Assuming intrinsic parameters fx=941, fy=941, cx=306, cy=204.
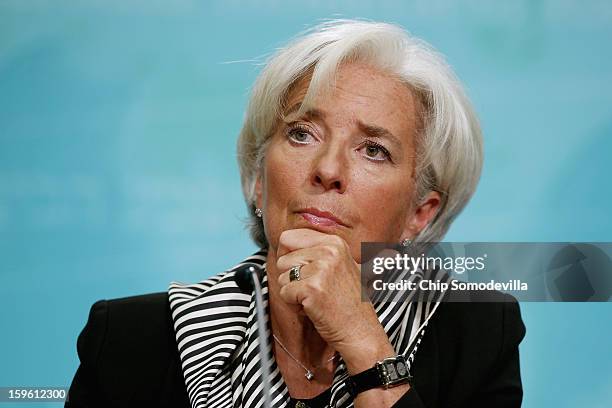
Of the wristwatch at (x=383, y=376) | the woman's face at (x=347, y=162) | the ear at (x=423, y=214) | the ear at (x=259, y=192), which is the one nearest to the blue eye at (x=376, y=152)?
the woman's face at (x=347, y=162)

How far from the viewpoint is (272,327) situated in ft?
7.62

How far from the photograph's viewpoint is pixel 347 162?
85.5 inches

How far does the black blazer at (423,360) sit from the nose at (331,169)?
43 centimetres

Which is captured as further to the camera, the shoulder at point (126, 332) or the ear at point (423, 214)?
the ear at point (423, 214)

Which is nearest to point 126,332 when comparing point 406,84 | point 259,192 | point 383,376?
point 259,192

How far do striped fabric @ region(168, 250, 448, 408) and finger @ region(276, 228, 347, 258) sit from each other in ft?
0.84

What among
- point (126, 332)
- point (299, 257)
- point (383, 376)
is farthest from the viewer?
point (126, 332)

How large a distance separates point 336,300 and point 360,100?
1.60 ft

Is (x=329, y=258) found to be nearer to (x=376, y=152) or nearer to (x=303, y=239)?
(x=303, y=239)

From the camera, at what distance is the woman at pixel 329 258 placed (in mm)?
2135

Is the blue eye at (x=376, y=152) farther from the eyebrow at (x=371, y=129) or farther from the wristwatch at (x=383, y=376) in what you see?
the wristwatch at (x=383, y=376)

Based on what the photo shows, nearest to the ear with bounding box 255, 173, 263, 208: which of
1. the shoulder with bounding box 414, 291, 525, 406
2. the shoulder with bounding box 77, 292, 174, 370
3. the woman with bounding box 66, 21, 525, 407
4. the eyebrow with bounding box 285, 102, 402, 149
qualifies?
the woman with bounding box 66, 21, 525, 407

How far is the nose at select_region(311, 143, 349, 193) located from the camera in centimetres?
211

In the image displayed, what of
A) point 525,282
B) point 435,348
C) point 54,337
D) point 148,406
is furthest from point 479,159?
point 54,337
